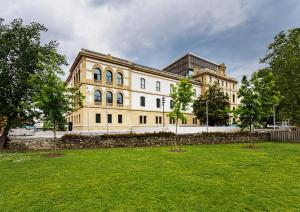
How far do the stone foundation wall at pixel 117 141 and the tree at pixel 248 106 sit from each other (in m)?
4.80

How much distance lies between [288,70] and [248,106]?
12.7 metres

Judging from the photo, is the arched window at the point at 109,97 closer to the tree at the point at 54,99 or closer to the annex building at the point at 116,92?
the annex building at the point at 116,92

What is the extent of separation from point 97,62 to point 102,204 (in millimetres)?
32133

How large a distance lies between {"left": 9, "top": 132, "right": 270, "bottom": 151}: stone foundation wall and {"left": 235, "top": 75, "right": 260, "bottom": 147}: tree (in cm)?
480

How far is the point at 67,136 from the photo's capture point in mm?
18500

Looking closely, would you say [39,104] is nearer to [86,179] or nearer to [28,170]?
[28,170]

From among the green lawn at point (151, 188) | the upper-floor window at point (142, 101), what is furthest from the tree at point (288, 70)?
the upper-floor window at point (142, 101)

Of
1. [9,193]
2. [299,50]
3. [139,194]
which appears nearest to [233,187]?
[139,194]

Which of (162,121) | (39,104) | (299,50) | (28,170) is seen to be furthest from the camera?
(162,121)

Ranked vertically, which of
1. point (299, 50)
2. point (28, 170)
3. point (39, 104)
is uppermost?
point (299, 50)

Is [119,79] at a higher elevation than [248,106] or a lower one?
higher

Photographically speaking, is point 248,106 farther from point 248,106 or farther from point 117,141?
point 117,141

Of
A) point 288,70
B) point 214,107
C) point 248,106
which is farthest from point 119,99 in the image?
point 288,70

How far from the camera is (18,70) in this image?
1789 cm
